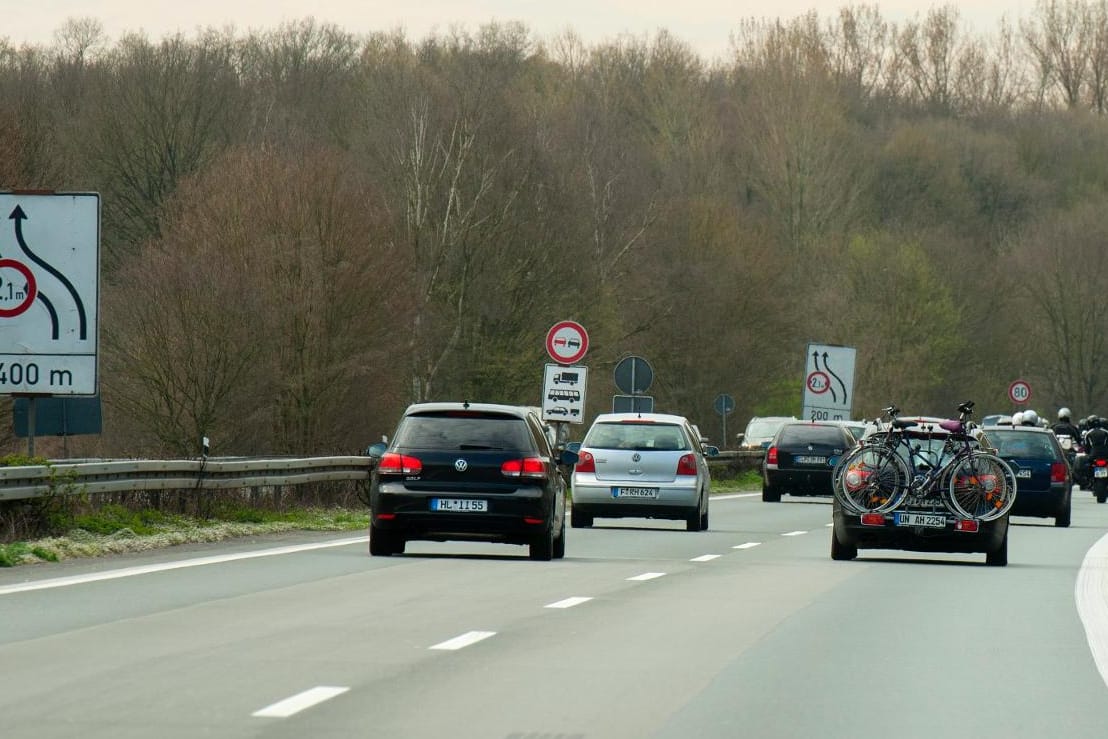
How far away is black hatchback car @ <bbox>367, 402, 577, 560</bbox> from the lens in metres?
19.3

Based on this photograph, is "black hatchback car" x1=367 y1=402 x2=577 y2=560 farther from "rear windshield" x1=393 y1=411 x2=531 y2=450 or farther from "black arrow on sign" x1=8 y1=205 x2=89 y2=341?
"black arrow on sign" x1=8 y1=205 x2=89 y2=341

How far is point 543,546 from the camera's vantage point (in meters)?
19.8

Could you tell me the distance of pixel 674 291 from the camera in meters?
68.4

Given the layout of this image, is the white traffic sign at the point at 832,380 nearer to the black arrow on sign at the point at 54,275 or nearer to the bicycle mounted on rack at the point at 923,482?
the bicycle mounted on rack at the point at 923,482

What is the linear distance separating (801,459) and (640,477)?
14219mm

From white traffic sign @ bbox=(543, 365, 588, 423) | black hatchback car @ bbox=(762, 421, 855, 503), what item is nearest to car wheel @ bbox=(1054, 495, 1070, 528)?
white traffic sign @ bbox=(543, 365, 588, 423)

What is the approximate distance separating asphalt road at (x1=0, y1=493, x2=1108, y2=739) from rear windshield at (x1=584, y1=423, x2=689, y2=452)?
277 inches

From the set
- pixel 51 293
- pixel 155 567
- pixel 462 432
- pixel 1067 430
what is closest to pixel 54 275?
pixel 51 293

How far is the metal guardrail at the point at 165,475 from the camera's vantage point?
1938 cm

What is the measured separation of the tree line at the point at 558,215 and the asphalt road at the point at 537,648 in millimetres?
26683

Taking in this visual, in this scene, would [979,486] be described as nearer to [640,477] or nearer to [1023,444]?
[640,477]

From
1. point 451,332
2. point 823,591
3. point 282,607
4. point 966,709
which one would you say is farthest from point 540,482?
point 451,332

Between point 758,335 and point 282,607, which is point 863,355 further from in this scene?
point 282,607

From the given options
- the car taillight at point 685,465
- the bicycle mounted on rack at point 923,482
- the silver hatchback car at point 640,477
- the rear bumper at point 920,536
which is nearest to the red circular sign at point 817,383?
the silver hatchback car at point 640,477
